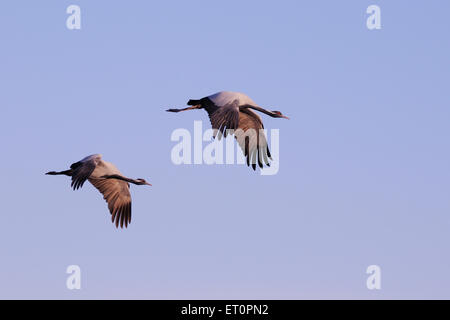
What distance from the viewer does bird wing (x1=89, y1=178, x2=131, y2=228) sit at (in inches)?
838

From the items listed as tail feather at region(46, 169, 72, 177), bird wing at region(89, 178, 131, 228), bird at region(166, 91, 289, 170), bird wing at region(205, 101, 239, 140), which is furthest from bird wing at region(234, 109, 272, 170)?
tail feather at region(46, 169, 72, 177)

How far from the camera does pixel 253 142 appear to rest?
20406mm

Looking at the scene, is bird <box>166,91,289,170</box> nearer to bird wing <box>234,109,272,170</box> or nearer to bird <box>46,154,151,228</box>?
bird wing <box>234,109,272,170</box>

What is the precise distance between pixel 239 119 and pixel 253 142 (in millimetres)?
802

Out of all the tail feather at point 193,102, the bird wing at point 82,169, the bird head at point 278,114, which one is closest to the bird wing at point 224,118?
the tail feather at point 193,102

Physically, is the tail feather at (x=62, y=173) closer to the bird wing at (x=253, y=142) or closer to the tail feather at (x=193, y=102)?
the tail feather at (x=193, y=102)

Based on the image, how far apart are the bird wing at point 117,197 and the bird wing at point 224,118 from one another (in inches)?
184

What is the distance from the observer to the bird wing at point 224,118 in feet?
54.3
